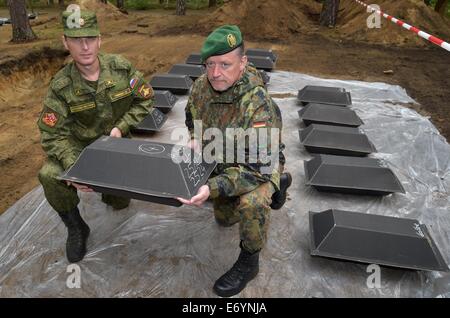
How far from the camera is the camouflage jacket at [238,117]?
7.07 feet

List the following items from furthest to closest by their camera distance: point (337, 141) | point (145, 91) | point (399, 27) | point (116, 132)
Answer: point (399, 27) → point (337, 141) → point (145, 91) → point (116, 132)

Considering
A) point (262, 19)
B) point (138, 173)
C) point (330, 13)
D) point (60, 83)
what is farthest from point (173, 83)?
point (330, 13)

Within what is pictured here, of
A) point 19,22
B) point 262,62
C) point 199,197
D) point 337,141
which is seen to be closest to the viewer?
point 199,197

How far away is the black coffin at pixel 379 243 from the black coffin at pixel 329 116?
209 centimetres

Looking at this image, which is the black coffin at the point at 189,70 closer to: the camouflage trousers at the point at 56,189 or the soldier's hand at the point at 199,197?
the camouflage trousers at the point at 56,189

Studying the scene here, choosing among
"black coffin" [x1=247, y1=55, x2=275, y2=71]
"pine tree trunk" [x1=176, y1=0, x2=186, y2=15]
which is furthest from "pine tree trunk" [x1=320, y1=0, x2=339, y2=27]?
"pine tree trunk" [x1=176, y1=0, x2=186, y2=15]

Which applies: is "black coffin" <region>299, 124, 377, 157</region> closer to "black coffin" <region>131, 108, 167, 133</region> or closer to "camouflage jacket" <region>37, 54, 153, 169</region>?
"black coffin" <region>131, 108, 167, 133</region>

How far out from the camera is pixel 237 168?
220 centimetres

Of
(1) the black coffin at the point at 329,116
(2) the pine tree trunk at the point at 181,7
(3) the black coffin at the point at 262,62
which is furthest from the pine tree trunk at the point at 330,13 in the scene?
(1) the black coffin at the point at 329,116

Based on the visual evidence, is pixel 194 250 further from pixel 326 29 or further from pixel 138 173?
pixel 326 29

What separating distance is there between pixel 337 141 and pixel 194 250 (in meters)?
2.18

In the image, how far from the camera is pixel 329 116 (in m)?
4.55

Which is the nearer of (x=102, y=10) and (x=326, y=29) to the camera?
(x=326, y=29)

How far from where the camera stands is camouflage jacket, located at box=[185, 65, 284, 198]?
7.07 feet
